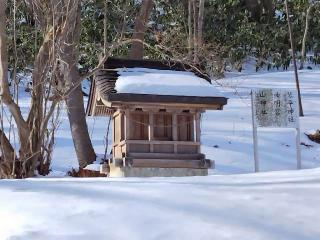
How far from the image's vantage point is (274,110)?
14.0 meters

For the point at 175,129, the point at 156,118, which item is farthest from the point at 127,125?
the point at 175,129

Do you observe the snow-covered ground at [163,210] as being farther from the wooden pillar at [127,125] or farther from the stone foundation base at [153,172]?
→ the wooden pillar at [127,125]

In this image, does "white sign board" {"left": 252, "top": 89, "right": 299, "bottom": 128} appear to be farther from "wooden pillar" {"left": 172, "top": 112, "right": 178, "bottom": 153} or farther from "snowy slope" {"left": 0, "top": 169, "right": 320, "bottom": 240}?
"snowy slope" {"left": 0, "top": 169, "right": 320, "bottom": 240}

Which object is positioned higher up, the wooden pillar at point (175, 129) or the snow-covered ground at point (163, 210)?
→ the wooden pillar at point (175, 129)

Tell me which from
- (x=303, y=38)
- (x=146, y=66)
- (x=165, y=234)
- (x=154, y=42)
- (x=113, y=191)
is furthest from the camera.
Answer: (x=303, y=38)

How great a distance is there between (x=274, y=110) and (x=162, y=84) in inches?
111

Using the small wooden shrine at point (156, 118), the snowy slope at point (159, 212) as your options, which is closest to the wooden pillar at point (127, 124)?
the small wooden shrine at point (156, 118)

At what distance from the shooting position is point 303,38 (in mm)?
27125

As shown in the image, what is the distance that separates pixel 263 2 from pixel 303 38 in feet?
10.0

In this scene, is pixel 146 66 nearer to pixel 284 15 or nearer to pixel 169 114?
pixel 169 114

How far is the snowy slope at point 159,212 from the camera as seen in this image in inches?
144

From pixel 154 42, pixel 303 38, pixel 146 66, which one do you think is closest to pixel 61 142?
pixel 146 66

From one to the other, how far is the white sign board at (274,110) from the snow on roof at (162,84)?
1322 millimetres

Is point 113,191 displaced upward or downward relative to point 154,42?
downward
